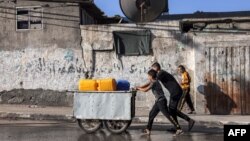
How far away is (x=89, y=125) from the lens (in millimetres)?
13000

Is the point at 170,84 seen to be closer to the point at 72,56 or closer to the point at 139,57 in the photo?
the point at 139,57

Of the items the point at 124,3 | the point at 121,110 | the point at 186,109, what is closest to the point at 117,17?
the point at 124,3

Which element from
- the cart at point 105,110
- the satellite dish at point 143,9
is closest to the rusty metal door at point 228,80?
the satellite dish at point 143,9

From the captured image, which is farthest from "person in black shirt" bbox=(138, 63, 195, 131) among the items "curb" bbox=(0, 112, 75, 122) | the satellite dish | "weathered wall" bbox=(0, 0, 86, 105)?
"weathered wall" bbox=(0, 0, 86, 105)

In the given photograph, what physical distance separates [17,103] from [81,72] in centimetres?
290

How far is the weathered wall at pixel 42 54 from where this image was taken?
19.4 m

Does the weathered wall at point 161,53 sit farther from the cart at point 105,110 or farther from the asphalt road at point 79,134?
the cart at point 105,110

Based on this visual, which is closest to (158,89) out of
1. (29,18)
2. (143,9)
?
(143,9)

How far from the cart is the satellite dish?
700 cm

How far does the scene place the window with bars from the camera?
1988cm

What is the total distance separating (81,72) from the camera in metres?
19.3

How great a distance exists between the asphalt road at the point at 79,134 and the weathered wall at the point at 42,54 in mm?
4779

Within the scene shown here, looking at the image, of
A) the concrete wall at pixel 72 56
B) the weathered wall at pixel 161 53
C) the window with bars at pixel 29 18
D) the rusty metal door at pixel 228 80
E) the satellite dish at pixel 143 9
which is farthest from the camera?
the window with bars at pixel 29 18

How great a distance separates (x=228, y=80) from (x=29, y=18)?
7.99 m
